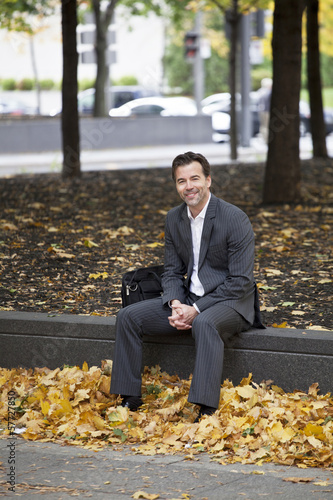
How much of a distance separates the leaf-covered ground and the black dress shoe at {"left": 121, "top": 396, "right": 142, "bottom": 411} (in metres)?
1.18

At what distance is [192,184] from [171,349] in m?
1.08

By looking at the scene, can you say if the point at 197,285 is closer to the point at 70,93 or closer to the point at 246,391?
the point at 246,391

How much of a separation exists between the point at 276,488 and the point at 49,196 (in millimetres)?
8137

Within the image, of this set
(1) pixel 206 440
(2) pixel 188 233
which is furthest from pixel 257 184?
(1) pixel 206 440

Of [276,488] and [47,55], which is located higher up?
[47,55]

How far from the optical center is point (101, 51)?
2675cm

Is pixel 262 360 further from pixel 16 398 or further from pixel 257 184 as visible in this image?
pixel 257 184

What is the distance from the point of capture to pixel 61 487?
382cm

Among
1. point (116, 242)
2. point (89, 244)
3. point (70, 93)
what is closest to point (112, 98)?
point (70, 93)

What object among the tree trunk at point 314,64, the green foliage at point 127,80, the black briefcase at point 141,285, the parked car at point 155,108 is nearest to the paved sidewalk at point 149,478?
the black briefcase at point 141,285

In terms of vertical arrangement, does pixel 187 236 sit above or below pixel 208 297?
above

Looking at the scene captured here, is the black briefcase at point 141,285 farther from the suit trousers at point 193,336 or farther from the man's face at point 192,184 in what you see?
the man's face at point 192,184

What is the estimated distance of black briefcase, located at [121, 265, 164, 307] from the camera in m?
5.13

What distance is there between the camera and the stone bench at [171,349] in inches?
189
